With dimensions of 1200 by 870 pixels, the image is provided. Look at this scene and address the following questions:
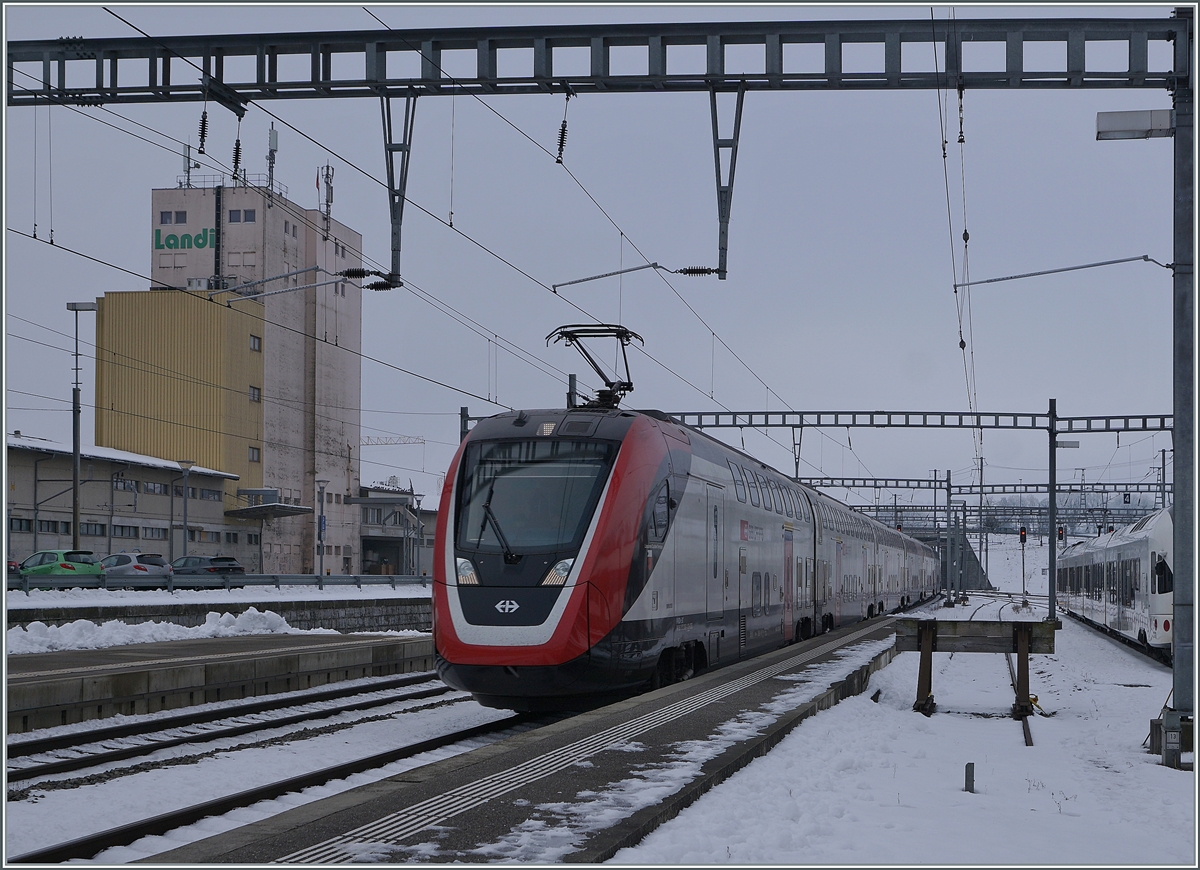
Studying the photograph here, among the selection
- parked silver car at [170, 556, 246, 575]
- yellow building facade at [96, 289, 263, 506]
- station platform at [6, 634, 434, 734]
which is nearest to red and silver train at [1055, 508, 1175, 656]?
station platform at [6, 634, 434, 734]

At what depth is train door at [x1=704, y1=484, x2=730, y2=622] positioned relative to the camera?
17.5m

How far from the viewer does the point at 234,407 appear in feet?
221

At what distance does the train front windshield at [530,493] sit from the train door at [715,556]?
12.9ft

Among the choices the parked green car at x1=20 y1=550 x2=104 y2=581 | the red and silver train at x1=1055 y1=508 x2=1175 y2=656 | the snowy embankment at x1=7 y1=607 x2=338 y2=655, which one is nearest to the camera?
the snowy embankment at x1=7 y1=607 x2=338 y2=655

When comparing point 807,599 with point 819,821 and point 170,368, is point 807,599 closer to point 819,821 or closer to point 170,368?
point 819,821

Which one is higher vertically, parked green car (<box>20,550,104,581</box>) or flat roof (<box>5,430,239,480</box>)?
flat roof (<box>5,430,239,480</box>)

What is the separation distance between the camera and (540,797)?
312 inches

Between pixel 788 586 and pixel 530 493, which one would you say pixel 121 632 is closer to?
pixel 530 493

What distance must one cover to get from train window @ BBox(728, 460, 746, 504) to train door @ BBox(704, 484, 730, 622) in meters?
1.09

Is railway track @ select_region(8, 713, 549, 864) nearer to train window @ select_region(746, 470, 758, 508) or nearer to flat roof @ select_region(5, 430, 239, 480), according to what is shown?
train window @ select_region(746, 470, 758, 508)

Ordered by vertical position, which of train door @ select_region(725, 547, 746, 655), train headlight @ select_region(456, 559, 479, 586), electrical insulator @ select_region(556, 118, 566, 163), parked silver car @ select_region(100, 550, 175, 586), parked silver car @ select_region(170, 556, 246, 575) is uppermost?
electrical insulator @ select_region(556, 118, 566, 163)

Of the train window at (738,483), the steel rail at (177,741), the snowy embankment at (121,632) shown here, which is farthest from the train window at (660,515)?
the snowy embankment at (121,632)

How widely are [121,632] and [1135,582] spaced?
70.6 ft

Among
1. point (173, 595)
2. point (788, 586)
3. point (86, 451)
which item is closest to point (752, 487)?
point (788, 586)
